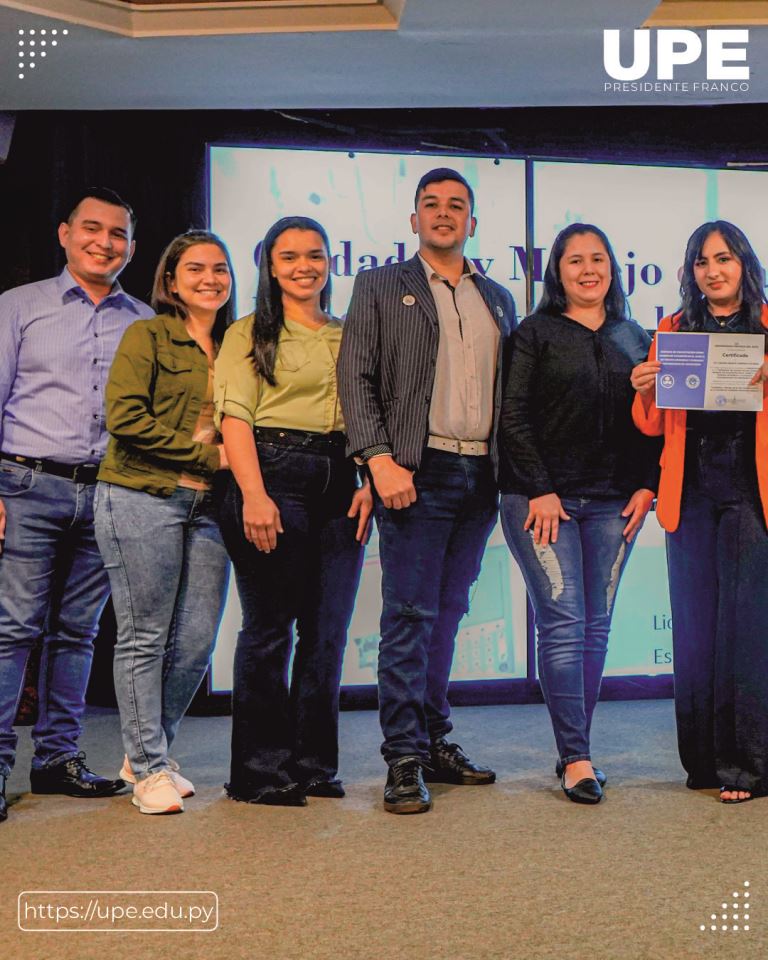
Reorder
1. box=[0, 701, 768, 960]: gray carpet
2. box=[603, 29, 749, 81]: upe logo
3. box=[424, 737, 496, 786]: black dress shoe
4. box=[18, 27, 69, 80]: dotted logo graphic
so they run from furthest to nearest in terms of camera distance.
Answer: box=[603, 29, 749, 81]: upe logo, box=[18, 27, 69, 80]: dotted logo graphic, box=[424, 737, 496, 786]: black dress shoe, box=[0, 701, 768, 960]: gray carpet

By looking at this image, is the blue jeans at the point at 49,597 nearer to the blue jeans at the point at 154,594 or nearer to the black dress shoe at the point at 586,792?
the blue jeans at the point at 154,594

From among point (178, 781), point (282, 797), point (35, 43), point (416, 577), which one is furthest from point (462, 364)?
point (35, 43)

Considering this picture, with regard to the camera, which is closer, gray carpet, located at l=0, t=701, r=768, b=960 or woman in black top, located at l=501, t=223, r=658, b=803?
gray carpet, located at l=0, t=701, r=768, b=960

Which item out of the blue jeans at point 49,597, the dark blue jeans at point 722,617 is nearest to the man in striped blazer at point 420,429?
the dark blue jeans at point 722,617

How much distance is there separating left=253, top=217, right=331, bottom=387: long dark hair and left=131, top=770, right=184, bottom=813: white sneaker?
1.14 metres

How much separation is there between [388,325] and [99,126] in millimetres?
2064

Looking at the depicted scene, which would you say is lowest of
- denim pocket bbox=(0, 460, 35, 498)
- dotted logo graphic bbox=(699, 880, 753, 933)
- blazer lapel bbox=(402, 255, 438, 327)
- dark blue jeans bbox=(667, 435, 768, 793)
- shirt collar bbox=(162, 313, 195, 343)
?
dotted logo graphic bbox=(699, 880, 753, 933)

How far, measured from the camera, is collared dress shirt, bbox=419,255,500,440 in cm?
311

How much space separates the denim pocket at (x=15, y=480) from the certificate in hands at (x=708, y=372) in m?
1.78

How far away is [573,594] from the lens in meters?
3.12

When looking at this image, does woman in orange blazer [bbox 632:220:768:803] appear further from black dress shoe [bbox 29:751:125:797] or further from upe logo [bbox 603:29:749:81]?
black dress shoe [bbox 29:751:125:797]

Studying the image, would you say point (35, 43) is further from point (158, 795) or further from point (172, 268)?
point (158, 795)

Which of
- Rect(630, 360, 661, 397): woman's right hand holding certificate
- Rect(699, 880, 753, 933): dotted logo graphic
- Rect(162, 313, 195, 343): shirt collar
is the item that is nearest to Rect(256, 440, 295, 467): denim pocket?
Rect(162, 313, 195, 343): shirt collar

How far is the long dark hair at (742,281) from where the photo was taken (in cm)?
312
